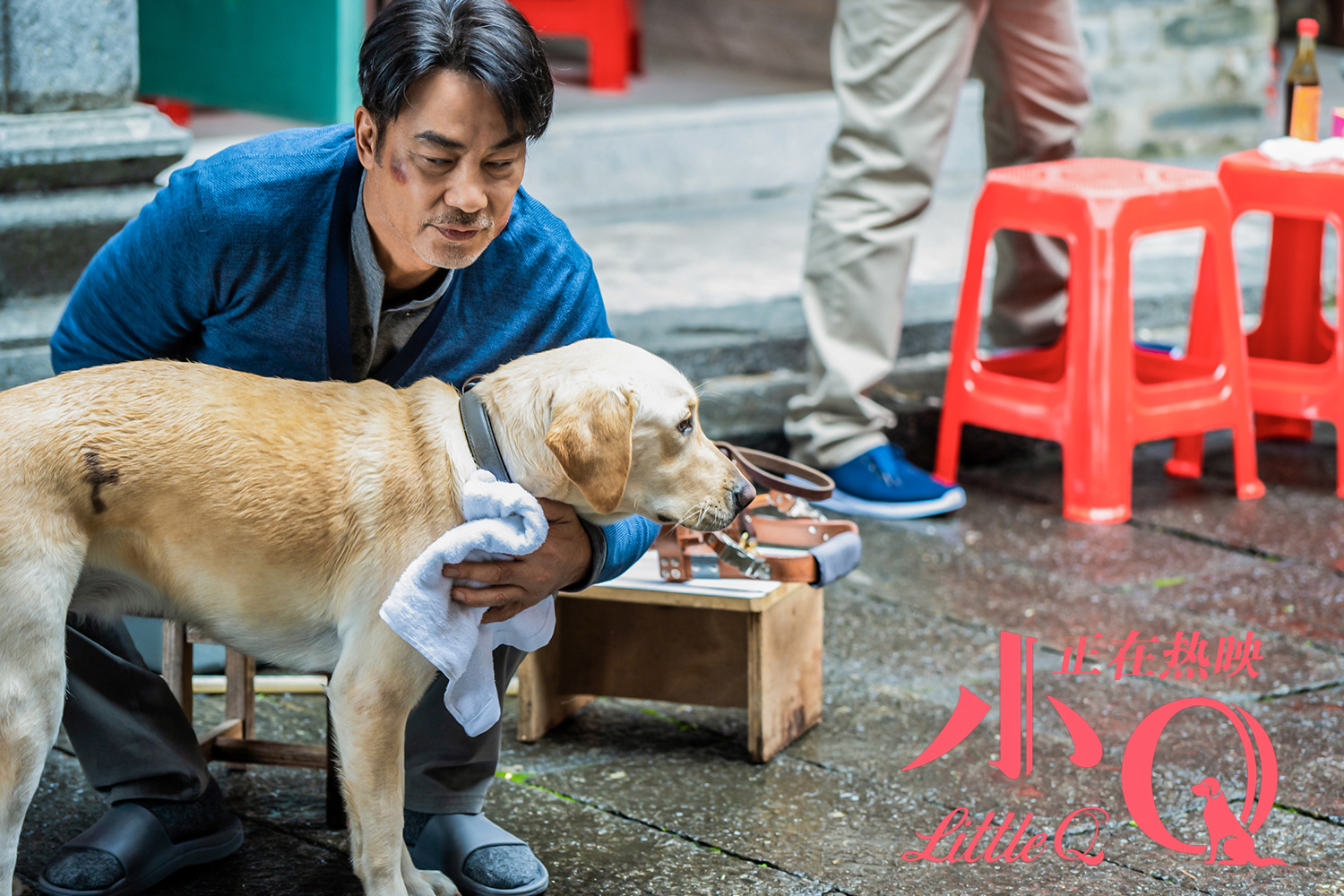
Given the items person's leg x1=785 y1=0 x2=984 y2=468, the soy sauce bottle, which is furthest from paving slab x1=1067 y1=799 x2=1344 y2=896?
the soy sauce bottle

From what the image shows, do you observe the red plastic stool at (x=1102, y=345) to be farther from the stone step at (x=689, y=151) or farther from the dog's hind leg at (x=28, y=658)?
the dog's hind leg at (x=28, y=658)

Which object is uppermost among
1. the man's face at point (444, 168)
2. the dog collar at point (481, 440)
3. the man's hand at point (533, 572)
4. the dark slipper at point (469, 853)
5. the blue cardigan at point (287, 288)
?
the man's face at point (444, 168)

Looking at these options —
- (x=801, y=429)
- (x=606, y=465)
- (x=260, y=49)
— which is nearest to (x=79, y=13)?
(x=260, y=49)

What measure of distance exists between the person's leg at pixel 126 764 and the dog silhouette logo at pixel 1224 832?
176 centimetres

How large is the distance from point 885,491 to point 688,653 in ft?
5.15

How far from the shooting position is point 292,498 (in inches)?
87.4

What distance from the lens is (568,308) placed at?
2643mm

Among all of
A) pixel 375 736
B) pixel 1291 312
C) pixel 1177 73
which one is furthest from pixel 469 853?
pixel 1177 73

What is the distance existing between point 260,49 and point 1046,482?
11.5 feet

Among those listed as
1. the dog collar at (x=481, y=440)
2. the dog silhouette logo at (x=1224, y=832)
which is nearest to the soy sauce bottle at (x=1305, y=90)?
the dog silhouette logo at (x=1224, y=832)

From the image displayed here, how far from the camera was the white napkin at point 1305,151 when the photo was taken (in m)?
4.69

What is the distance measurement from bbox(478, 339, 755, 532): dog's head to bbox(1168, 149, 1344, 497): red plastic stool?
118 inches

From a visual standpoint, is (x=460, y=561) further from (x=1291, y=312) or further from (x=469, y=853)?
(x=1291, y=312)

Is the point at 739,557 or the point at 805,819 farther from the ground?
the point at 739,557
